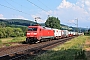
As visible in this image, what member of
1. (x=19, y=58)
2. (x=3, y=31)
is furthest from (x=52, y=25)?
(x=19, y=58)

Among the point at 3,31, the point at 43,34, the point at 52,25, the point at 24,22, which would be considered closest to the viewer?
the point at 43,34

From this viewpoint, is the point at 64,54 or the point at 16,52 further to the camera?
the point at 16,52

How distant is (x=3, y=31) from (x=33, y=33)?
36311 mm

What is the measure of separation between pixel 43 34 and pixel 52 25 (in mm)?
90694

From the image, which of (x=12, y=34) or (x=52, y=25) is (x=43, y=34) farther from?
(x=52, y=25)

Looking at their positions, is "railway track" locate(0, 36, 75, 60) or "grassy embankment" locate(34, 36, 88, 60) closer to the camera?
"grassy embankment" locate(34, 36, 88, 60)

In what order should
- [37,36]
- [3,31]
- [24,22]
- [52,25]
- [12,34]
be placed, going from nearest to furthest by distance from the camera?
1. [37,36]
2. [3,31]
3. [12,34]
4. [52,25]
5. [24,22]

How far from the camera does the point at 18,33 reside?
79.9 metres

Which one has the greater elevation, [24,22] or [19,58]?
[24,22]

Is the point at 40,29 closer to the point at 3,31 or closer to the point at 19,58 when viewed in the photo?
the point at 19,58

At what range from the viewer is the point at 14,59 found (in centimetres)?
1691

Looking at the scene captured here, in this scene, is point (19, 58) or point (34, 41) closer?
point (19, 58)

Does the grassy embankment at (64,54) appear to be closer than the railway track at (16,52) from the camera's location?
Yes

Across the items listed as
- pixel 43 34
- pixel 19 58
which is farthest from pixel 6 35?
pixel 19 58
